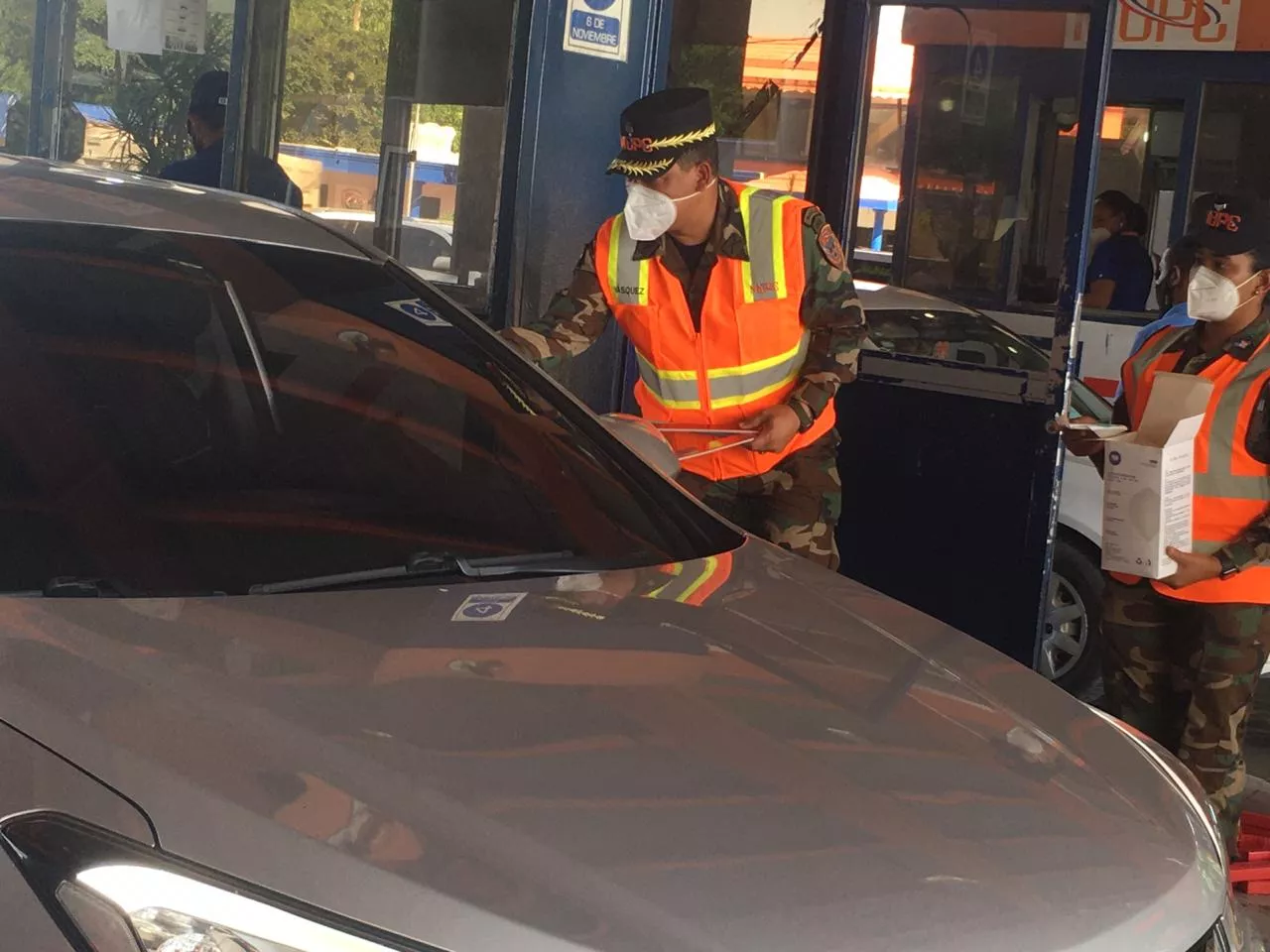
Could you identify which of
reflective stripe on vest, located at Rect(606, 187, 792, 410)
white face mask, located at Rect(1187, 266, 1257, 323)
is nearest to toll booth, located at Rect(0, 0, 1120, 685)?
white face mask, located at Rect(1187, 266, 1257, 323)

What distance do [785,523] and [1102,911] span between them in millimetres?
2277

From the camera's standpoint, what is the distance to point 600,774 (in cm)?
184

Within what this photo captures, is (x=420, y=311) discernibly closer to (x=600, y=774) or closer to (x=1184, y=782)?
(x=600, y=774)

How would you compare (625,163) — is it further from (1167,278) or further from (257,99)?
(257,99)

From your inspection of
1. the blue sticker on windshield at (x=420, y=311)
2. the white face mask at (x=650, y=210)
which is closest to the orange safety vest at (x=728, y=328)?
the white face mask at (x=650, y=210)

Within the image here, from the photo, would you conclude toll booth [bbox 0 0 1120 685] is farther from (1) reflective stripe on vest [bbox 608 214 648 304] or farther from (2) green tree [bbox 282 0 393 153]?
(1) reflective stripe on vest [bbox 608 214 648 304]

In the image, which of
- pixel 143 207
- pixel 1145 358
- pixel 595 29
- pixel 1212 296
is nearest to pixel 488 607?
pixel 143 207

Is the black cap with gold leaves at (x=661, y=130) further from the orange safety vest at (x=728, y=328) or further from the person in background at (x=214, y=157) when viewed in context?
the person in background at (x=214, y=157)

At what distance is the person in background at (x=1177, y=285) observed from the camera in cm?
410

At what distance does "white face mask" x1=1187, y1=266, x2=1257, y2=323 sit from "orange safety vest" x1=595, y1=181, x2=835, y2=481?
0.88 metres

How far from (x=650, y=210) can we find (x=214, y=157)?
260 centimetres

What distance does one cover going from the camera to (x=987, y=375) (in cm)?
505

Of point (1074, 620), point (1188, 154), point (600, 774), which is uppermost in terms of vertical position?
point (1188, 154)

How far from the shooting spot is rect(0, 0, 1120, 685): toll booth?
5.05 metres
